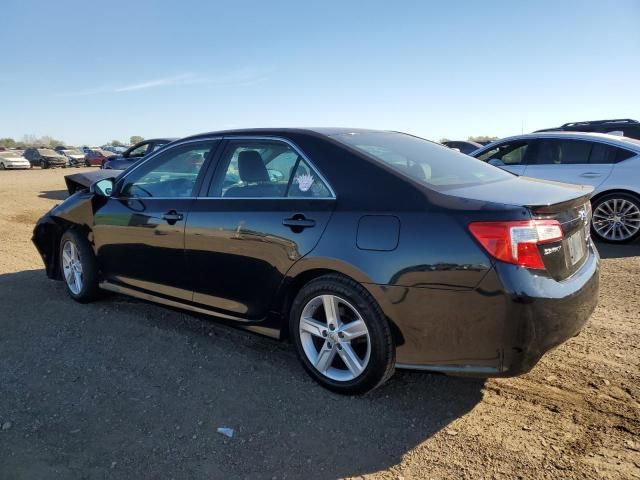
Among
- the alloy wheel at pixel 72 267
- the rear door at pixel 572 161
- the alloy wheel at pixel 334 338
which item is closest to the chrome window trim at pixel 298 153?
the alloy wheel at pixel 334 338

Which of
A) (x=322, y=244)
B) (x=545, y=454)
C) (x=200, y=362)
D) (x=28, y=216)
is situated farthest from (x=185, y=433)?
(x=28, y=216)

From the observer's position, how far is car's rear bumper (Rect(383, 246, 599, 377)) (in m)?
2.58

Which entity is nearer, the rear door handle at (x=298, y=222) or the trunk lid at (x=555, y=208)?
the trunk lid at (x=555, y=208)

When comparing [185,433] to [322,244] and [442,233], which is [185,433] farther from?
[442,233]

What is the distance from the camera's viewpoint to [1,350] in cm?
399

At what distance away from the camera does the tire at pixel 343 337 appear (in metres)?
2.96

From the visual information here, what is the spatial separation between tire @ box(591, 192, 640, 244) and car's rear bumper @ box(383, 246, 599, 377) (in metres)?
5.22

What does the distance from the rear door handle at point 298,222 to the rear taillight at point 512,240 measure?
989 mm

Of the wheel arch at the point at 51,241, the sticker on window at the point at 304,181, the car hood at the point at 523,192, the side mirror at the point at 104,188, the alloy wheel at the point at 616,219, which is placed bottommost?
the alloy wheel at the point at 616,219

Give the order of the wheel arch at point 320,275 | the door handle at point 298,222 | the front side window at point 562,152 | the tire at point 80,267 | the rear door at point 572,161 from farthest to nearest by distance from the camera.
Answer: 1. the front side window at point 562,152
2. the rear door at point 572,161
3. the tire at point 80,267
4. the door handle at point 298,222
5. the wheel arch at point 320,275

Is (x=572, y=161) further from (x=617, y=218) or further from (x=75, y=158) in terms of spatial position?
(x=75, y=158)

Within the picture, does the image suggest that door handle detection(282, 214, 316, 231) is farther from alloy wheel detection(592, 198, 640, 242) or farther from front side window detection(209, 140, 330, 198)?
alloy wheel detection(592, 198, 640, 242)

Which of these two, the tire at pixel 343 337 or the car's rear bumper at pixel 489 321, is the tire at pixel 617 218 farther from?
the tire at pixel 343 337

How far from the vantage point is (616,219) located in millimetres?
7383
